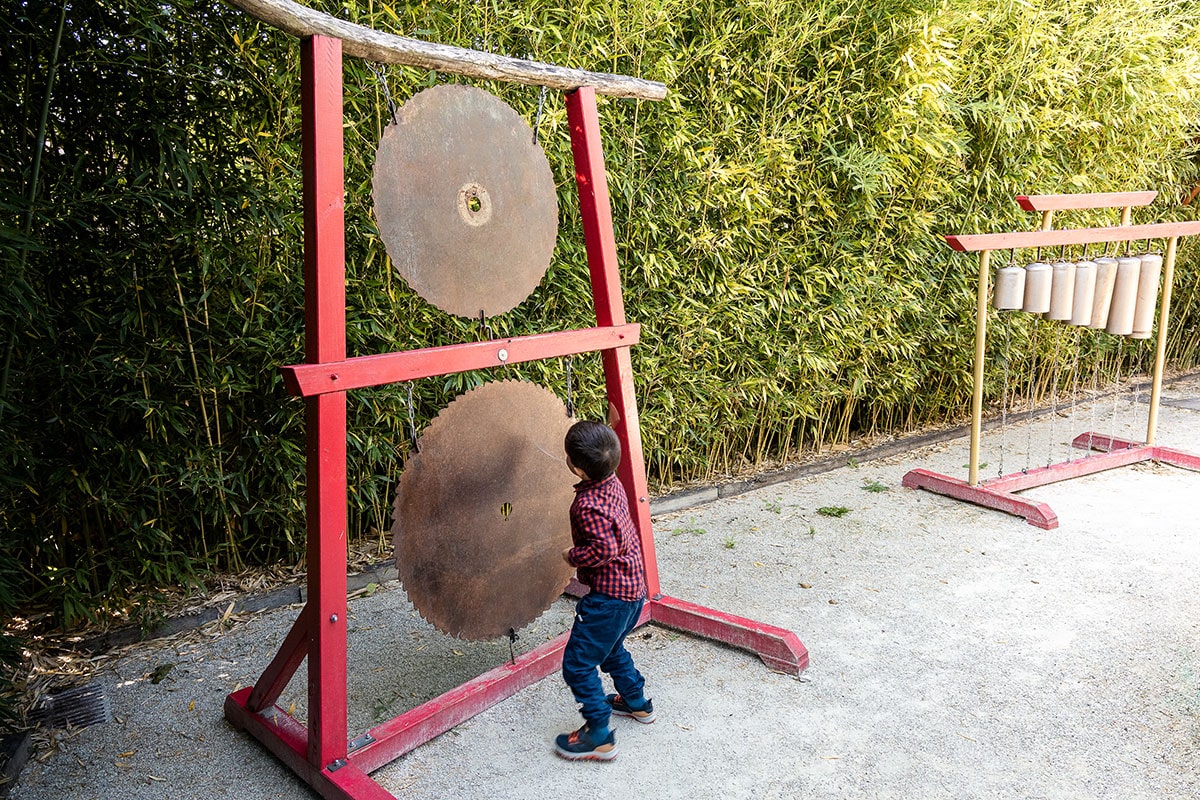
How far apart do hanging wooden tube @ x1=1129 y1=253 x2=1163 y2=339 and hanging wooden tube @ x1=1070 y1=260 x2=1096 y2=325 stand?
1.03ft

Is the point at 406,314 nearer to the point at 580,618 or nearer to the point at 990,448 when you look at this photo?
the point at 580,618

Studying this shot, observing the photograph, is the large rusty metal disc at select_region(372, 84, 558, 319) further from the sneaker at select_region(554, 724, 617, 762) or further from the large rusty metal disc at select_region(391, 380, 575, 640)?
the sneaker at select_region(554, 724, 617, 762)

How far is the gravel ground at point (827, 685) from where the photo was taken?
1997mm

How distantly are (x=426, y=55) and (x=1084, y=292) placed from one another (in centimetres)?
300

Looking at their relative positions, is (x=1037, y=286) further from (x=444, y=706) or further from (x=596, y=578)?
(x=444, y=706)

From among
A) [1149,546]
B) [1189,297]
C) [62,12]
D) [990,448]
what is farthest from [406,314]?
Answer: [1189,297]

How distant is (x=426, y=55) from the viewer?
6.73 ft

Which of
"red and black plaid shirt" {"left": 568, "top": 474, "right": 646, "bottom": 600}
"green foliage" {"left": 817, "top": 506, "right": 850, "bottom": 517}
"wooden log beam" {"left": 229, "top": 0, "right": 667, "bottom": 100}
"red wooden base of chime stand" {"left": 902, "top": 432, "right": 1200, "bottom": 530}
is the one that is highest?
"wooden log beam" {"left": 229, "top": 0, "right": 667, "bottom": 100}

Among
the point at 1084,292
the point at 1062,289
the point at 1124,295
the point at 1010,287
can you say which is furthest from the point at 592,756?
the point at 1124,295

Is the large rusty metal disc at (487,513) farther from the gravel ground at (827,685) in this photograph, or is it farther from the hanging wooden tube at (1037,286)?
the hanging wooden tube at (1037,286)

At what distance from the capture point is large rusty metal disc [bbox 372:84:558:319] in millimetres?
2000

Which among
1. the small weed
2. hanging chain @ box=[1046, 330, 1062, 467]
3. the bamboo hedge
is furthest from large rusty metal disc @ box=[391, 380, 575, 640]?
hanging chain @ box=[1046, 330, 1062, 467]

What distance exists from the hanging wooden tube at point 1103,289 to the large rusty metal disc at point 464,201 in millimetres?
2651

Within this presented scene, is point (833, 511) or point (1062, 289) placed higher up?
point (1062, 289)
